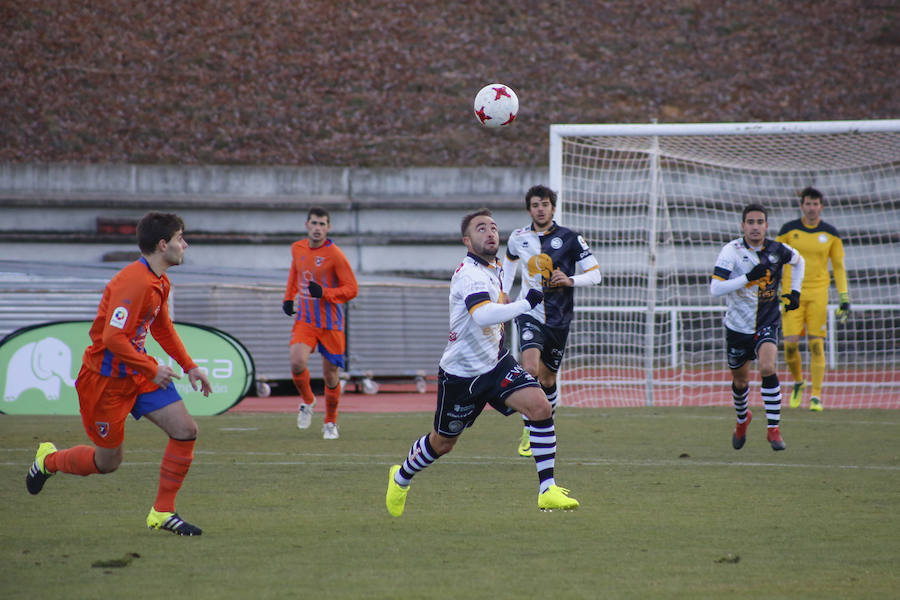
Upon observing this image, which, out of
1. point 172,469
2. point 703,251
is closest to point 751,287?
point 172,469

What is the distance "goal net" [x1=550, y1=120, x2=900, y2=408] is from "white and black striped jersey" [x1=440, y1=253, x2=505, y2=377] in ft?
24.6

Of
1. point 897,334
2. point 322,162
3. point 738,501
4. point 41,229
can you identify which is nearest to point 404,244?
point 322,162

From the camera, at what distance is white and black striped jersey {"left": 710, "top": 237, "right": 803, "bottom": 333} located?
999cm

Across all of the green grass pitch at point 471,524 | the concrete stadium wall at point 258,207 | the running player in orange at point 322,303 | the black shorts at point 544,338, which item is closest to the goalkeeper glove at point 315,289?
the running player in orange at point 322,303

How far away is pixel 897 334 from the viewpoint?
18.8m

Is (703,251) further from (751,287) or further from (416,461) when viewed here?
(416,461)

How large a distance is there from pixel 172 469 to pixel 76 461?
28.4 inches

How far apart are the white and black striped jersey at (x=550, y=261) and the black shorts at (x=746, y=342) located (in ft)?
4.90

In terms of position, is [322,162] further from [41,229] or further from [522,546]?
[522,546]

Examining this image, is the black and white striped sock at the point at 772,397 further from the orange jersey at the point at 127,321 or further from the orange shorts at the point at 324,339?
the orange jersey at the point at 127,321

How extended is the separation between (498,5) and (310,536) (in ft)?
101

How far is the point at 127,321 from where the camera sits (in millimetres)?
Answer: 6035

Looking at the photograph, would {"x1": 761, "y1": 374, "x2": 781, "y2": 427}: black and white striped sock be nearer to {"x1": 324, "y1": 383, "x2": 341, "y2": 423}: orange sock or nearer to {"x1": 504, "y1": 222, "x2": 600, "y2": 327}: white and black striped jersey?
{"x1": 504, "y1": 222, "x2": 600, "y2": 327}: white and black striped jersey

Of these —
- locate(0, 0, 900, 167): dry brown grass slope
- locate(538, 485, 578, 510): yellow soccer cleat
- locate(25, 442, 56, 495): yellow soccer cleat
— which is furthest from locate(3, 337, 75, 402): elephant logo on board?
locate(0, 0, 900, 167): dry brown grass slope
